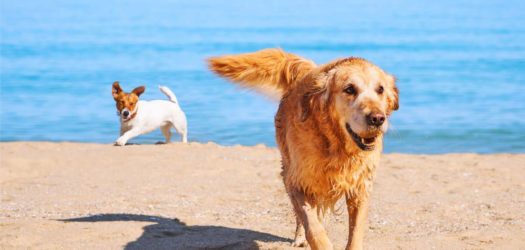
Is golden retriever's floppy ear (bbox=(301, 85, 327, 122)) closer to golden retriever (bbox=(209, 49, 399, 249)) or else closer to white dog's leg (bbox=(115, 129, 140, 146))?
golden retriever (bbox=(209, 49, 399, 249))

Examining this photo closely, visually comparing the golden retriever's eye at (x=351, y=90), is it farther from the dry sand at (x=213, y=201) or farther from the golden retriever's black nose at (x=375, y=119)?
the dry sand at (x=213, y=201)

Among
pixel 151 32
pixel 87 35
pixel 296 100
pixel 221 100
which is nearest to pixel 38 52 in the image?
pixel 87 35

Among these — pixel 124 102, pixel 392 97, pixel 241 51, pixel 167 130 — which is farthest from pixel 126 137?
pixel 241 51

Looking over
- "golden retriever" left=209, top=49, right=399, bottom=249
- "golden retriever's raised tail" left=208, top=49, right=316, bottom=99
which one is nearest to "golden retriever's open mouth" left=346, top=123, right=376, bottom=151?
"golden retriever" left=209, top=49, right=399, bottom=249

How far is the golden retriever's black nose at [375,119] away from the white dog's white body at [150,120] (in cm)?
690

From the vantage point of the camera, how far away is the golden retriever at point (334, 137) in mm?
4568

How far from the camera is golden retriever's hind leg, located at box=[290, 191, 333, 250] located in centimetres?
462

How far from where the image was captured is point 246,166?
9.29m

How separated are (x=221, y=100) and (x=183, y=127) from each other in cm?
659

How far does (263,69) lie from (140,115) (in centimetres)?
516

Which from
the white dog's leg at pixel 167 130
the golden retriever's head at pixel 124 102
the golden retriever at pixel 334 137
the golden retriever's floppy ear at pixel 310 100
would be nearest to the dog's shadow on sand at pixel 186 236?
the golden retriever at pixel 334 137

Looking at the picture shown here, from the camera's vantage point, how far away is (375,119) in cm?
431

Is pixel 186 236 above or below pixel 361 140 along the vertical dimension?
below

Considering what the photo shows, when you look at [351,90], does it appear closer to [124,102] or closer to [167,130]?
[124,102]
